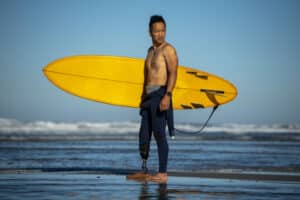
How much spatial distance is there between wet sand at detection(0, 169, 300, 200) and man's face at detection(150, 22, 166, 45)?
4.65ft

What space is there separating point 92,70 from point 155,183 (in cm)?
245

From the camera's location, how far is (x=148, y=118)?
6520 millimetres

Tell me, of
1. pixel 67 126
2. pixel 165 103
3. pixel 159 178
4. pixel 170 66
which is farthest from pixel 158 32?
pixel 67 126

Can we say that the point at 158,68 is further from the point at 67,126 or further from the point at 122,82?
the point at 67,126

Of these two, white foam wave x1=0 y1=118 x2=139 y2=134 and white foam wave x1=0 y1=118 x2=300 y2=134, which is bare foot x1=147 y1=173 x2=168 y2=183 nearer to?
white foam wave x1=0 y1=118 x2=300 y2=134

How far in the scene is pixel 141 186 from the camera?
5719 millimetres

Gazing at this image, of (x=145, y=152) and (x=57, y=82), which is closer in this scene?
(x=145, y=152)

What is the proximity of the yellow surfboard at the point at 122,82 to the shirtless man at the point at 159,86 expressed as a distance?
1318 mm

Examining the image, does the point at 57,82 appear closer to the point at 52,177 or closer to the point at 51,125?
the point at 52,177

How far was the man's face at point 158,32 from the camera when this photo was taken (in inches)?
251

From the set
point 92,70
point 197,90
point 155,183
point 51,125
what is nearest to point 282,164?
point 197,90

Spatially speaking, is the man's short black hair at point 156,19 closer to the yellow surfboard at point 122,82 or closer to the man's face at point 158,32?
the man's face at point 158,32

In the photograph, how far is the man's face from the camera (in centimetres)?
636

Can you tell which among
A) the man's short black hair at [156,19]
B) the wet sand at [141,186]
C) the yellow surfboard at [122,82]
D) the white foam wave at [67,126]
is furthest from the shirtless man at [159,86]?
the white foam wave at [67,126]
